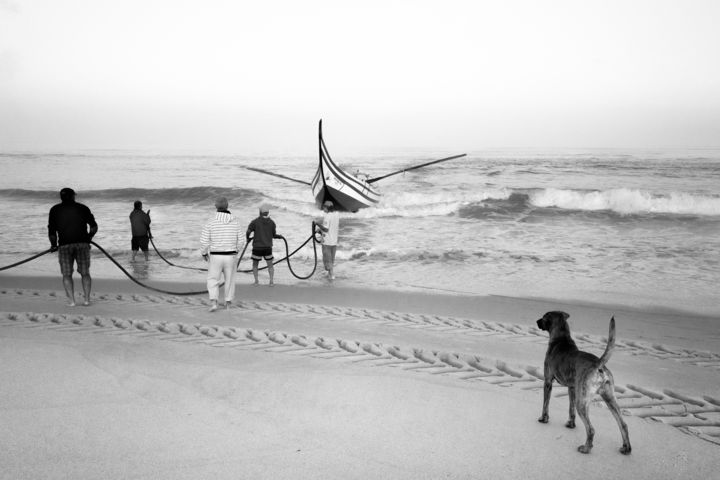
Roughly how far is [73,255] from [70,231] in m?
0.37

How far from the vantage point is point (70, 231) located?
6988 mm

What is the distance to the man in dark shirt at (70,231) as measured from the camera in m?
6.93

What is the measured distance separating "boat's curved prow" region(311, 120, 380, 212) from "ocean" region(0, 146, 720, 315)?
2.02 feet

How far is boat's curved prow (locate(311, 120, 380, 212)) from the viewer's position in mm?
23344

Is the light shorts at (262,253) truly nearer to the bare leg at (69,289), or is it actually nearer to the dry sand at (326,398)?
the dry sand at (326,398)

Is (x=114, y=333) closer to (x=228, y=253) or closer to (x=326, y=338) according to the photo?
(x=228, y=253)

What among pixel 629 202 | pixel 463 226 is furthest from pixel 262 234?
pixel 629 202

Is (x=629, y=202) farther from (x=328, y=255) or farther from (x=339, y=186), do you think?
(x=328, y=255)

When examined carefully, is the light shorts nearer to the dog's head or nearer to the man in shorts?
the man in shorts

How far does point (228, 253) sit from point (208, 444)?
153 inches

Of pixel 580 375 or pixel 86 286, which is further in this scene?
pixel 86 286

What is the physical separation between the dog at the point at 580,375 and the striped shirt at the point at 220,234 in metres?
4.37

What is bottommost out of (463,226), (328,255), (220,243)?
(463,226)

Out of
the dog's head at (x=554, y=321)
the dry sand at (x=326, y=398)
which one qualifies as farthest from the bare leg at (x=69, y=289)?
the dog's head at (x=554, y=321)
